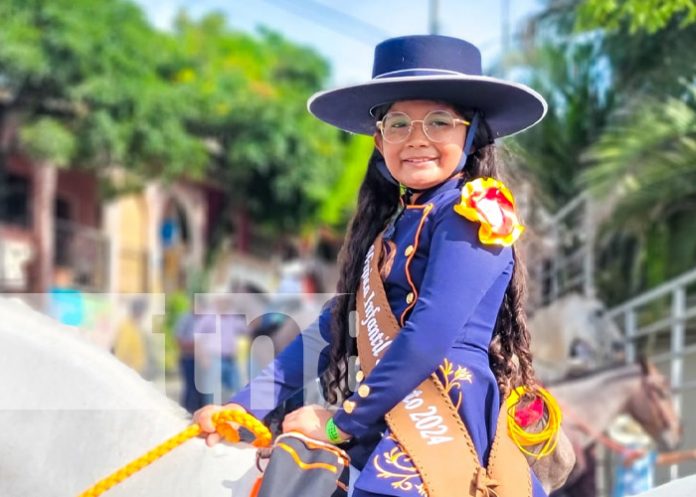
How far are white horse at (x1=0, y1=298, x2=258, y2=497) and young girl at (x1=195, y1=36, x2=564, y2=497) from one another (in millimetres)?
105

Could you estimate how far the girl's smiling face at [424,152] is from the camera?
2178mm

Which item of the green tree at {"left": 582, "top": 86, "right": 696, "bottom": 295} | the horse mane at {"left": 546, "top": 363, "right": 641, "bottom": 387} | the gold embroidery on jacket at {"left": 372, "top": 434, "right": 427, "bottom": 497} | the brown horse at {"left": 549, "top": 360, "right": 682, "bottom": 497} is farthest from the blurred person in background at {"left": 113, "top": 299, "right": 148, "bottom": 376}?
the gold embroidery on jacket at {"left": 372, "top": 434, "right": 427, "bottom": 497}

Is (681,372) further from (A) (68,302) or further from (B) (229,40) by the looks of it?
(B) (229,40)

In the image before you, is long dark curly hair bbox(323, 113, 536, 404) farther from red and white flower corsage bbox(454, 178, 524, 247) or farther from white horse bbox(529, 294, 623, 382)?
white horse bbox(529, 294, 623, 382)

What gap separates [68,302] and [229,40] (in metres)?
27.5

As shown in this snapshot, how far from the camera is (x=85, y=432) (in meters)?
2.29

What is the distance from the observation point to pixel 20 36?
12.6 m

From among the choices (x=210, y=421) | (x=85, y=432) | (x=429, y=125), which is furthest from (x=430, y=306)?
(x=85, y=432)

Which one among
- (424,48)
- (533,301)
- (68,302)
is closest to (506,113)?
(424,48)

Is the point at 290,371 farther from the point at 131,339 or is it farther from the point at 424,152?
the point at 131,339

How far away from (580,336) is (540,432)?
607 cm

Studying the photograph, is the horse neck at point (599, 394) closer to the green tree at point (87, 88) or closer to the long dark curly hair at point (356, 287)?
the long dark curly hair at point (356, 287)

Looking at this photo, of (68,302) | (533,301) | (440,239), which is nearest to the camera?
(440,239)

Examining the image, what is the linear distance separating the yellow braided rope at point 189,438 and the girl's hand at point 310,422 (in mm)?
96
